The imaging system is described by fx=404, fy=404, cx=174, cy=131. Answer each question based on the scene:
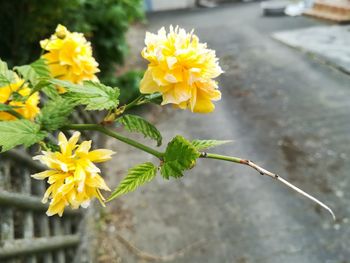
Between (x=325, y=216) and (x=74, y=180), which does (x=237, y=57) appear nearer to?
(x=325, y=216)

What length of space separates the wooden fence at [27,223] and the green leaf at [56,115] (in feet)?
1.85

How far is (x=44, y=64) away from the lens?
37.3 inches

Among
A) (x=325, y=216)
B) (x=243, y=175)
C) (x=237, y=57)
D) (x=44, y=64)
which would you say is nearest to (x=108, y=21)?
(x=237, y=57)

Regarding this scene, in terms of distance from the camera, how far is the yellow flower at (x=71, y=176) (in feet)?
2.09

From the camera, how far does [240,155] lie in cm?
321

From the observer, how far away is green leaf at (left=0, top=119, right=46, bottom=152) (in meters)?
0.67

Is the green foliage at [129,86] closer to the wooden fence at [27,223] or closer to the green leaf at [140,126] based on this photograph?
the wooden fence at [27,223]

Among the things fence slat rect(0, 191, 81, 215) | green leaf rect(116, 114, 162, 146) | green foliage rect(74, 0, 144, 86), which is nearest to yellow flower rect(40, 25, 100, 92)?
green leaf rect(116, 114, 162, 146)

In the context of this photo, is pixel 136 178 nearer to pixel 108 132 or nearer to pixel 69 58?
pixel 108 132

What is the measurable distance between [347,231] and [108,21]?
10.4 feet

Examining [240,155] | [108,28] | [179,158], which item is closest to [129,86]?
[108,28]

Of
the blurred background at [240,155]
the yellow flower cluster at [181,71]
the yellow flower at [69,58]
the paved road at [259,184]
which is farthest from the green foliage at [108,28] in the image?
the yellow flower cluster at [181,71]

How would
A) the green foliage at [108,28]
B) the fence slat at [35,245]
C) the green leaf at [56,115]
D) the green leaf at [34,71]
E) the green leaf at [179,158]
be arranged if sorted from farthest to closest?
the green foliage at [108,28]
the fence slat at [35,245]
the green leaf at [34,71]
the green leaf at [56,115]
the green leaf at [179,158]

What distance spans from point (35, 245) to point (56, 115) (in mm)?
1059
